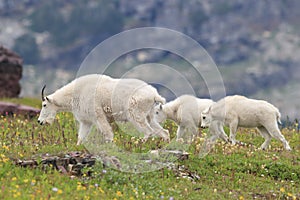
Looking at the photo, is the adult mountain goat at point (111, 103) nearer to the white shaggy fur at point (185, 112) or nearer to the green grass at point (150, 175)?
the green grass at point (150, 175)

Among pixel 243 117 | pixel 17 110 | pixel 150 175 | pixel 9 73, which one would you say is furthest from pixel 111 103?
pixel 9 73

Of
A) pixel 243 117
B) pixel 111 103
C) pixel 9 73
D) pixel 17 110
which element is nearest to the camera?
pixel 111 103

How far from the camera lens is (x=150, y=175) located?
13172 mm

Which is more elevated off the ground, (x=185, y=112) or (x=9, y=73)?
(x=9, y=73)

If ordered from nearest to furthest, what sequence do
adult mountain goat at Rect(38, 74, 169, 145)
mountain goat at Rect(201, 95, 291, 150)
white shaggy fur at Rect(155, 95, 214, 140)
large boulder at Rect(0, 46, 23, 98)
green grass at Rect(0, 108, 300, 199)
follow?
green grass at Rect(0, 108, 300, 199), adult mountain goat at Rect(38, 74, 169, 145), mountain goat at Rect(201, 95, 291, 150), white shaggy fur at Rect(155, 95, 214, 140), large boulder at Rect(0, 46, 23, 98)

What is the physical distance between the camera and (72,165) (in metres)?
12.7

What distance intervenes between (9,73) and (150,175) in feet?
76.2

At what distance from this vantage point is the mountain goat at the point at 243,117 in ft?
59.6

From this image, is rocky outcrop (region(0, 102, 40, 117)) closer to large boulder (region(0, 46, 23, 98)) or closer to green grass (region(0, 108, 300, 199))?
green grass (region(0, 108, 300, 199))

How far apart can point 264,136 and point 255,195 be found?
587 centimetres

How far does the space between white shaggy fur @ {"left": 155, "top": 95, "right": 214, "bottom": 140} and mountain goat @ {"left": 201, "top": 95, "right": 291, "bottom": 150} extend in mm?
811

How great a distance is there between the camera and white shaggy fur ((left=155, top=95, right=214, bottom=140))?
1950 centimetres

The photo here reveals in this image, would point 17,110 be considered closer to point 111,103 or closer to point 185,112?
point 185,112

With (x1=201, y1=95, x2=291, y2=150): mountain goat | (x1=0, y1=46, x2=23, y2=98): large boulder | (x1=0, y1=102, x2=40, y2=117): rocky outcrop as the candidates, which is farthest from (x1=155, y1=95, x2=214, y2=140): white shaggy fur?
(x1=0, y1=46, x2=23, y2=98): large boulder
